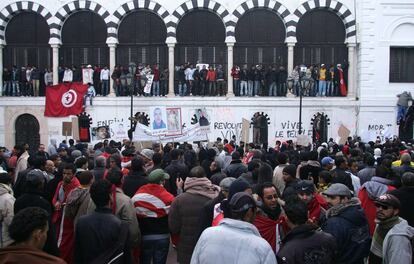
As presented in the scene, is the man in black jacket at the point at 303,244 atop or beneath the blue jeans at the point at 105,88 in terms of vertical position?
beneath

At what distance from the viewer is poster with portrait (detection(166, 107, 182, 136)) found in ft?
60.6

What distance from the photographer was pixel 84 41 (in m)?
28.0

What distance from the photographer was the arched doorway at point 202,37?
1091 inches

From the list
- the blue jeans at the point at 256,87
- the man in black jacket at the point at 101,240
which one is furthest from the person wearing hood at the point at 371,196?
the blue jeans at the point at 256,87

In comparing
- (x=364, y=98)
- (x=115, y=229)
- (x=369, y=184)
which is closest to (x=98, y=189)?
(x=115, y=229)

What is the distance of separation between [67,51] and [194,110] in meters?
7.19

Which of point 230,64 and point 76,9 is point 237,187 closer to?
point 230,64

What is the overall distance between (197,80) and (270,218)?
2093cm

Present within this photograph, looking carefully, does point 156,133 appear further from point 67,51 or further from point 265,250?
point 265,250

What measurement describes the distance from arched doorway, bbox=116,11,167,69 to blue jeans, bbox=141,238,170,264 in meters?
21.4

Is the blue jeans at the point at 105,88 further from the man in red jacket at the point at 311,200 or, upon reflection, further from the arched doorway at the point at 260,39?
the man in red jacket at the point at 311,200

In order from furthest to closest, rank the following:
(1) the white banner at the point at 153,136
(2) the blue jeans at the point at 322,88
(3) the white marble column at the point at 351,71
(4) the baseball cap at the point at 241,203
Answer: (3) the white marble column at the point at 351,71 < (2) the blue jeans at the point at 322,88 < (1) the white banner at the point at 153,136 < (4) the baseball cap at the point at 241,203

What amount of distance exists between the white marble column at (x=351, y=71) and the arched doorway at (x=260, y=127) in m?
4.40

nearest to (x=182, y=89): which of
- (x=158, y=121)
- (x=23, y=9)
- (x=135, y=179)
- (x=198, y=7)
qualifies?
(x=198, y=7)
